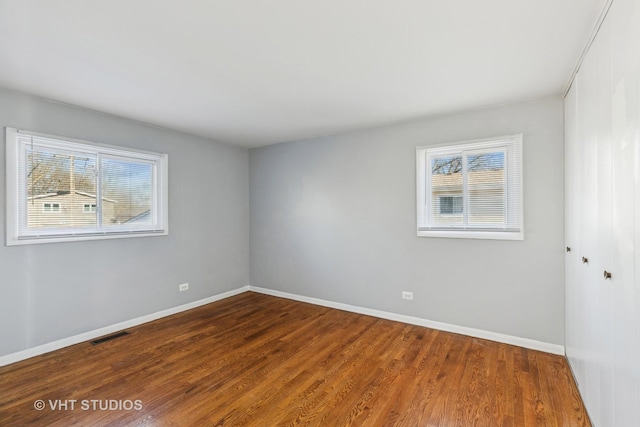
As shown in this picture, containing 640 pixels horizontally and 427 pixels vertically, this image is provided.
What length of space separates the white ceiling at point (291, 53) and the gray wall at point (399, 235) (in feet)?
1.50

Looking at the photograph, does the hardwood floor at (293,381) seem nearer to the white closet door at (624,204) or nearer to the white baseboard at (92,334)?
the white baseboard at (92,334)

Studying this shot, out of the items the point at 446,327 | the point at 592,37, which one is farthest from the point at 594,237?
the point at 446,327

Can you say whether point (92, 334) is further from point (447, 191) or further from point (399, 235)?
point (447, 191)

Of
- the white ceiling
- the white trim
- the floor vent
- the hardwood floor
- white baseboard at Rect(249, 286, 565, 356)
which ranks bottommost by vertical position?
the hardwood floor

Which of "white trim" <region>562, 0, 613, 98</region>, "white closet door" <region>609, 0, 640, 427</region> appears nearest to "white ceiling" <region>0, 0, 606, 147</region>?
"white trim" <region>562, 0, 613, 98</region>

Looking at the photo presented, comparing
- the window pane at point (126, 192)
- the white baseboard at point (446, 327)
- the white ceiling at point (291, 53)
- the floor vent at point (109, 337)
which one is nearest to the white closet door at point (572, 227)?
the white baseboard at point (446, 327)

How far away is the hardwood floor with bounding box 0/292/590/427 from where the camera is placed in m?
1.95

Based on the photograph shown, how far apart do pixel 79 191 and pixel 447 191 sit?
4.14 meters

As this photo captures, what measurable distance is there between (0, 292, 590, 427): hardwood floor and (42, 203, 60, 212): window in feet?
4.62

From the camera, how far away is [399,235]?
366 centimetres

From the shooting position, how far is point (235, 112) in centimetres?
329

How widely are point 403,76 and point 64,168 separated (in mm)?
3498

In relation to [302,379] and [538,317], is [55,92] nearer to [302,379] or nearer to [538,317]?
[302,379]

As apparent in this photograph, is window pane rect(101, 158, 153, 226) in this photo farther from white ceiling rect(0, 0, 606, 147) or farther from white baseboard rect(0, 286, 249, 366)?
→ white baseboard rect(0, 286, 249, 366)
